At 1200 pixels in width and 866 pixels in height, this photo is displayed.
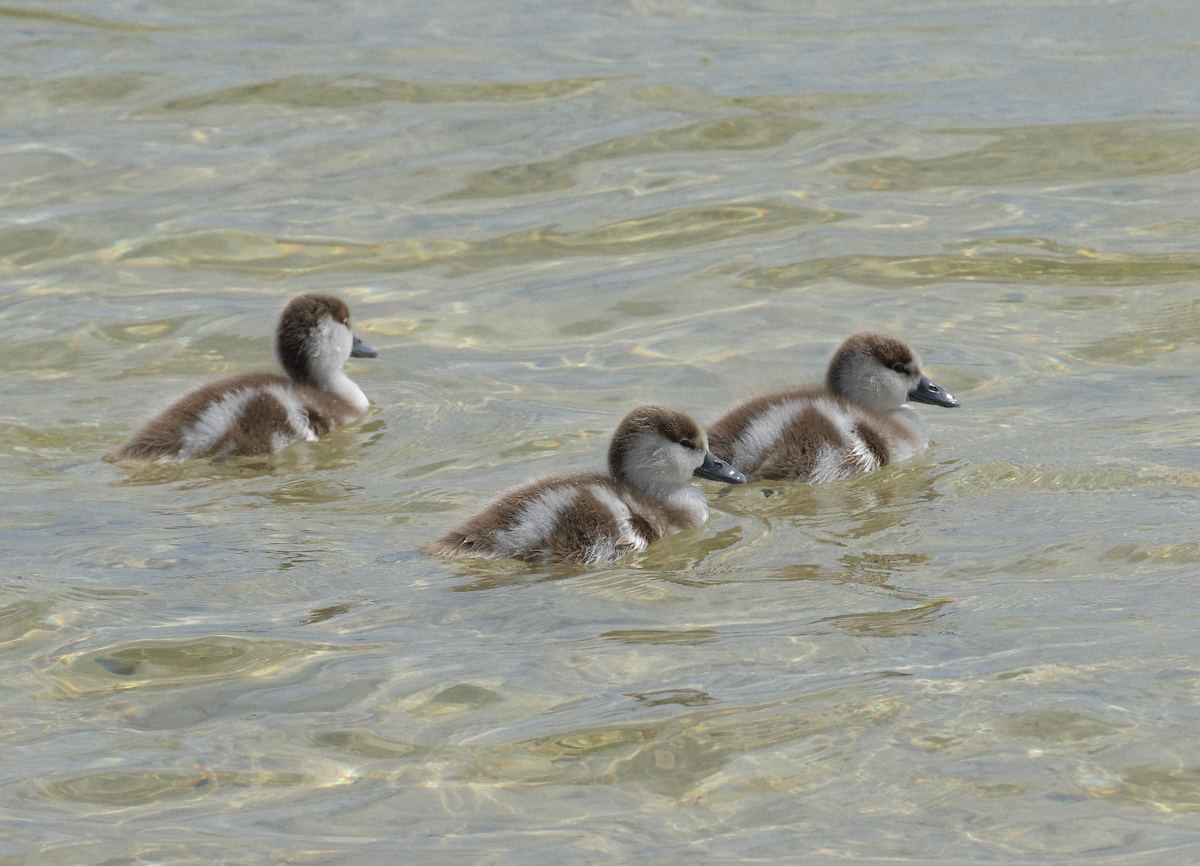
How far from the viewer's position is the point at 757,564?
5.52 metres

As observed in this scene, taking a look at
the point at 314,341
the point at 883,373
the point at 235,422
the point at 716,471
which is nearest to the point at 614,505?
the point at 716,471

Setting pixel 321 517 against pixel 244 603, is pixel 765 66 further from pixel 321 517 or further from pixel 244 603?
pixel 244 603

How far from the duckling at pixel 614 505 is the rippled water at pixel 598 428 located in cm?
11

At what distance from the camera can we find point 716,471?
20.6ft

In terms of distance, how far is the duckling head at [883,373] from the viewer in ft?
23.0

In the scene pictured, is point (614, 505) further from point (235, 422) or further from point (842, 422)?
point (235, 422)

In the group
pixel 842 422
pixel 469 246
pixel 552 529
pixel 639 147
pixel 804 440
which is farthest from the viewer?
pixel 639 147

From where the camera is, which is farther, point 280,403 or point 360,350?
point 360,350

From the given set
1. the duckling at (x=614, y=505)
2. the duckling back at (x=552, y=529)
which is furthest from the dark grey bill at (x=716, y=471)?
the duckling back at (x=552, y=529)

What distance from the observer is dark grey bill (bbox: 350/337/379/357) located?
7.97 metres

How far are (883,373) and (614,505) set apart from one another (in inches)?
66.5

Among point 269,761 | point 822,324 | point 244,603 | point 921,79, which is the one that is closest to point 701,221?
point 822,324

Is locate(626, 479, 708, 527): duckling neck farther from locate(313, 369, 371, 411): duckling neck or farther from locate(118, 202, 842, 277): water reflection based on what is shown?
locate(118, 202, 842, 277): water reflection

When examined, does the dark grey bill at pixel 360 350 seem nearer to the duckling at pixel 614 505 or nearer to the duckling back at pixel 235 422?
the duckling back at pixel 235 422
